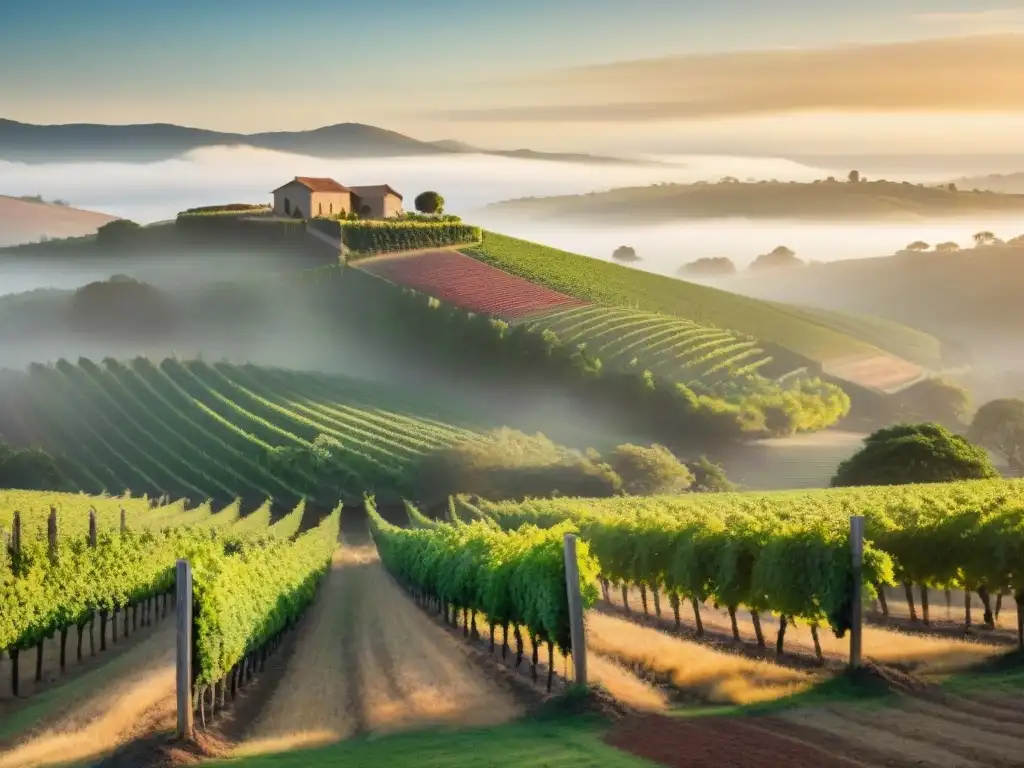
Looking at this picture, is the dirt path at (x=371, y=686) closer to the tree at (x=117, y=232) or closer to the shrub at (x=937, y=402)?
the shrub at (x=937, y=402)

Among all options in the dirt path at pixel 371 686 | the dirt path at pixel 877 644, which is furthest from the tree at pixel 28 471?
the dirt path at pixel 877 644

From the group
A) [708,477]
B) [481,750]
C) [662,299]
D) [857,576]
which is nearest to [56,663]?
[481,750]

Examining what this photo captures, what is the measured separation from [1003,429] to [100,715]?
447ft

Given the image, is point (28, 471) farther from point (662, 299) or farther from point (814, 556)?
point (662, 299)

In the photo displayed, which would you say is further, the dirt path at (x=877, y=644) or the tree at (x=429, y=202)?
the tree at (x=429, y=202)

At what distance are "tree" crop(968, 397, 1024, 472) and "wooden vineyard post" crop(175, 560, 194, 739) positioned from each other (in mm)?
134052

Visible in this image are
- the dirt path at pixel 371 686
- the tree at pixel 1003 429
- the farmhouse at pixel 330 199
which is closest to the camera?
the dirt path at pixel 371 686

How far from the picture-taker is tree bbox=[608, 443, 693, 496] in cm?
11388

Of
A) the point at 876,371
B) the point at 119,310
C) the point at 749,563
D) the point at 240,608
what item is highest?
the point at 119,310

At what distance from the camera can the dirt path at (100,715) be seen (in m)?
23.0

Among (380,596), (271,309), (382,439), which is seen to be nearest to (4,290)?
(271,309)

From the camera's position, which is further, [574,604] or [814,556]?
[814,556]

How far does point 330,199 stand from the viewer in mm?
179625

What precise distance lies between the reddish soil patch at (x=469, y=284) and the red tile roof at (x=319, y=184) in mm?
14438
